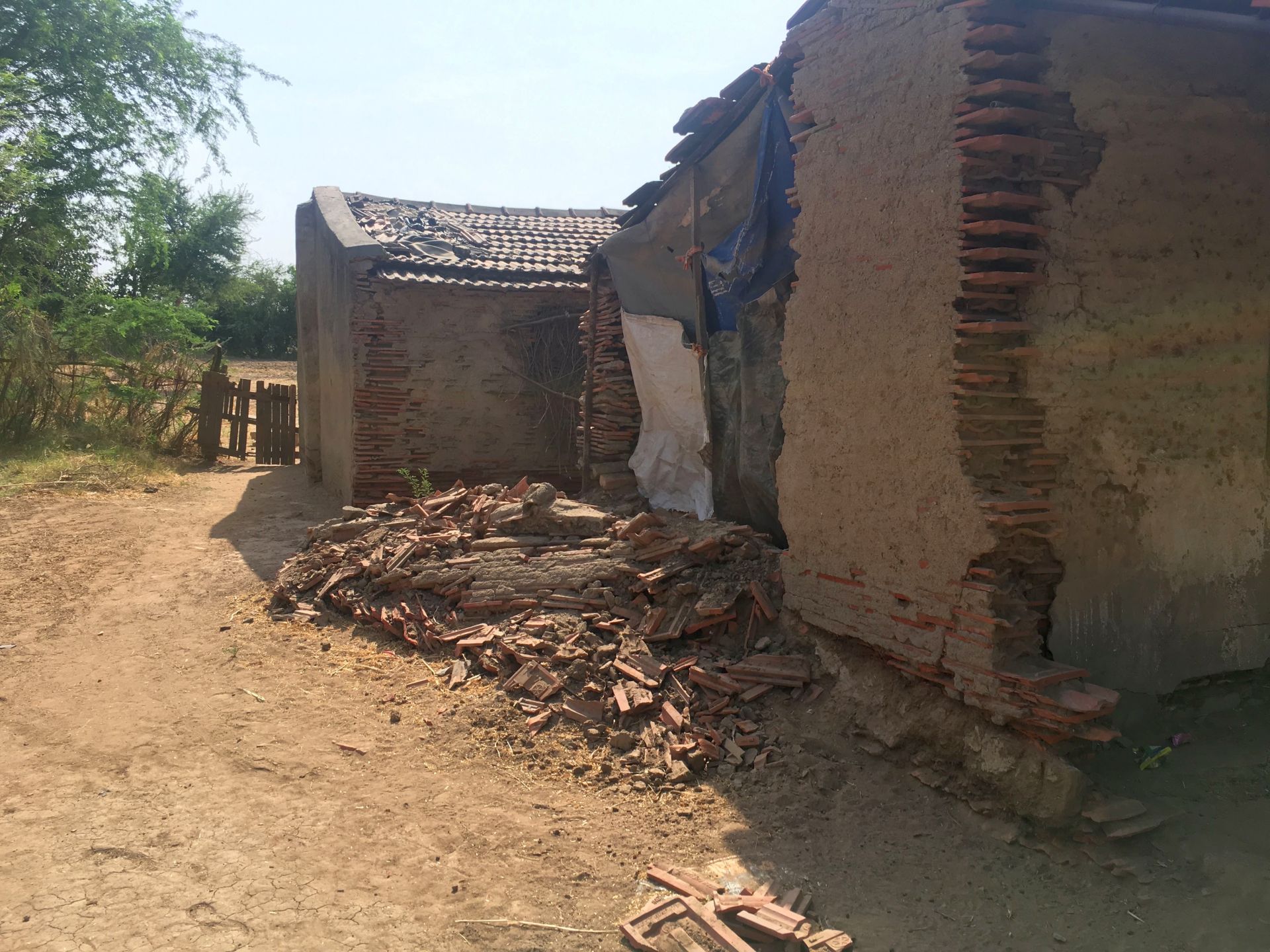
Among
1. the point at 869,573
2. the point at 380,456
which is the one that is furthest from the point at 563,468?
the point at 869,573

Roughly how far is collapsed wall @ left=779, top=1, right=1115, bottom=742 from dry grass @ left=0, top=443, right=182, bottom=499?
11.4m

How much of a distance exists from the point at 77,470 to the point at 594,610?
1032 cm

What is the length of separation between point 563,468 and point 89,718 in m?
7.55

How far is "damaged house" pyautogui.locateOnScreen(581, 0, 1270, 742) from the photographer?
4.28 m

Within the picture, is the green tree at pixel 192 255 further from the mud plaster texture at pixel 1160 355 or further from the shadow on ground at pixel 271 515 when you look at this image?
the mud plaster texture at pixel 1160 355

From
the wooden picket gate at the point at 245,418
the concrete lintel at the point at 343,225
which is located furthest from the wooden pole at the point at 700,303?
the wooden picket gate at the point at 245,418

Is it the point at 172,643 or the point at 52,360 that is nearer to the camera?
the point at 172,643

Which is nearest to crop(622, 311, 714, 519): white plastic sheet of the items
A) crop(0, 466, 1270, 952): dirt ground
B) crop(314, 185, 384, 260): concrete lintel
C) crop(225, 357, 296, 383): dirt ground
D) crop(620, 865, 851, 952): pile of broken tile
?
crop(0, 466, 1270, 952): dirt ground

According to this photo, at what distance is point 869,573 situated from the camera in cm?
496

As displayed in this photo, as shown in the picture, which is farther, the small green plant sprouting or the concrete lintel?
the concrete lintel

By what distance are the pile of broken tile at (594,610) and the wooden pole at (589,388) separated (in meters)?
1.12

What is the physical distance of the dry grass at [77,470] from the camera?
12367 millimetres

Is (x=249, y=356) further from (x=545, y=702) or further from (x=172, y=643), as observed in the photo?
(x=545, y=702)

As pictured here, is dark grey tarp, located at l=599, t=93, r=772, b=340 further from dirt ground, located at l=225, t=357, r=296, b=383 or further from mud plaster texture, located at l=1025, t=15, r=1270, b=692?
dirt ground, located at l=225, t=357, r=296, b=383
